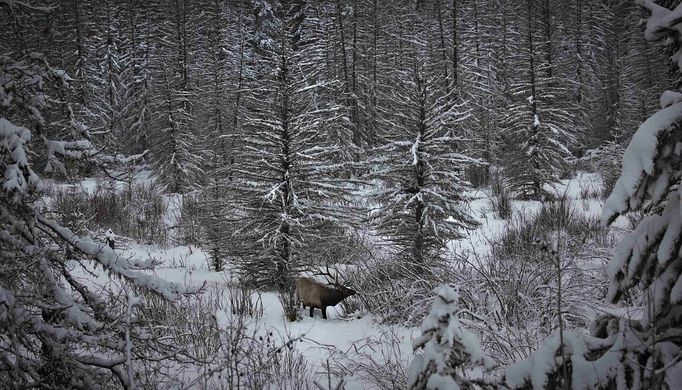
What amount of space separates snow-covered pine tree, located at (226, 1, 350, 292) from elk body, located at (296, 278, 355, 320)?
1.30 meters

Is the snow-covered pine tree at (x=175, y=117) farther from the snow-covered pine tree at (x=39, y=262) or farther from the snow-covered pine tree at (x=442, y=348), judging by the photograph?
the snow-covered pine tree at (x=442, y=348)

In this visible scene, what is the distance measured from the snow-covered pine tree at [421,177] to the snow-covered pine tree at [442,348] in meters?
4.07

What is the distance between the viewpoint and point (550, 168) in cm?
1295

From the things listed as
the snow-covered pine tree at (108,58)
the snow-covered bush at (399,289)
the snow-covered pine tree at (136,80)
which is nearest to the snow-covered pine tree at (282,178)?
the snow-covered bush at (399,289)

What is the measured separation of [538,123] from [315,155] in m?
9.50

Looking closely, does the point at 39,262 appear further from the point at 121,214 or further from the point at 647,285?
the point at 121,214

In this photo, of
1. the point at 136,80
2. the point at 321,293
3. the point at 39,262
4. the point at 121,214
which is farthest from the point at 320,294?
the point at 136,80

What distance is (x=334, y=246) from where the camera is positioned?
6672 mm

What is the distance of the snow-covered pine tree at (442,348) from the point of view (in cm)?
142

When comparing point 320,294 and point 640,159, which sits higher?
point 640,159

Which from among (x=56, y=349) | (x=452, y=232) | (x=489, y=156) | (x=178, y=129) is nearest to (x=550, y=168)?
(x=489, y=156)

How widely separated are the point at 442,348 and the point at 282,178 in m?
5.15

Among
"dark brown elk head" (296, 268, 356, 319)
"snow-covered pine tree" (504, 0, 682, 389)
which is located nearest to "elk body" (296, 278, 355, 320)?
"dark brown elk head" (296, 268, 356, 319)

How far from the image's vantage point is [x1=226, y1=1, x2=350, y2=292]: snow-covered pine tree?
20.7ft
